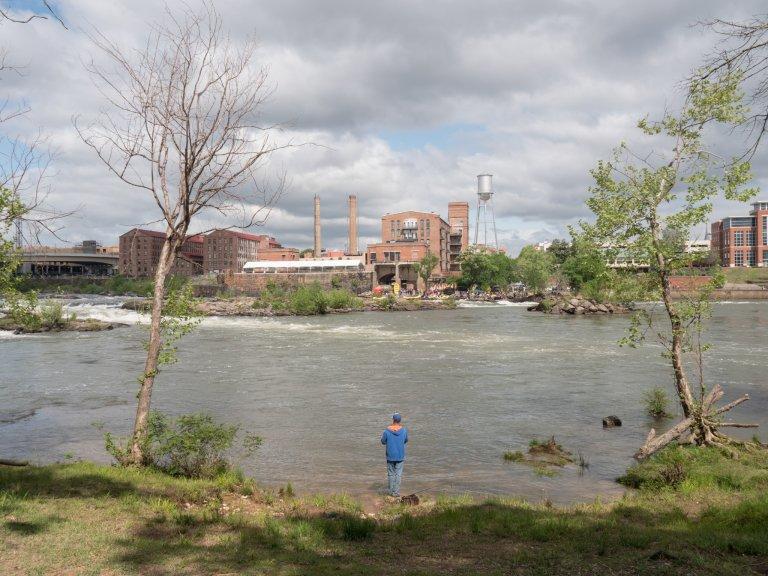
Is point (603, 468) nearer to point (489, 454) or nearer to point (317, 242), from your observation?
point (489, 454)

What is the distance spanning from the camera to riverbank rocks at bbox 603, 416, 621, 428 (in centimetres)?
1909

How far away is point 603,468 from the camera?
580 inches

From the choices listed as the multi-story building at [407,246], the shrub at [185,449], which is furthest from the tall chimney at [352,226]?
the shrub at [185,449]

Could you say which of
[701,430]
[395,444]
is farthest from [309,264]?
[395,444]

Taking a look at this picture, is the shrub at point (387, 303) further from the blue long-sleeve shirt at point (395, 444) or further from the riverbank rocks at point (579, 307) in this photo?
the blue long-sleeve shirt at point (395, 444)

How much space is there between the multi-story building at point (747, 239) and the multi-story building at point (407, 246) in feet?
223


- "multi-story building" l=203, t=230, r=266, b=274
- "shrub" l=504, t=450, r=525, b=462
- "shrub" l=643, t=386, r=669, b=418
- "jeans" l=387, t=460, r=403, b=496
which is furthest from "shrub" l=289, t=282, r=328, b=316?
"multi-story building" l=203, t=230, r=266, b=274

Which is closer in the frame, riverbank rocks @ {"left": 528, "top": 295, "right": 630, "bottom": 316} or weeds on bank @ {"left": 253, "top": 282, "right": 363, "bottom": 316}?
riverbank rocks @ {"left": 528, "top": 295, "right": 630, "bottom": 316}

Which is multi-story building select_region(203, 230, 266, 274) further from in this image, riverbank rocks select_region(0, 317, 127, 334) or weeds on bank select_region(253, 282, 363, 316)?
riverbank rocks select_region(0, 317, 127, 334)

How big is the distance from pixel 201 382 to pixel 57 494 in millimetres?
19233

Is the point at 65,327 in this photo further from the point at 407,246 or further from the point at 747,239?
the point at 747,239

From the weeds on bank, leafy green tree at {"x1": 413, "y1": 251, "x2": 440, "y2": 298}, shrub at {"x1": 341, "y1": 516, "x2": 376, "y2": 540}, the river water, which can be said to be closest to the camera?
shrub at {"x1": 341, "y1": 516, "x2": 376, "y2": 540}

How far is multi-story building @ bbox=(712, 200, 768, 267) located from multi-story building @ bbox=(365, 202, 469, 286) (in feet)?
223

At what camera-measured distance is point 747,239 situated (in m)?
141
